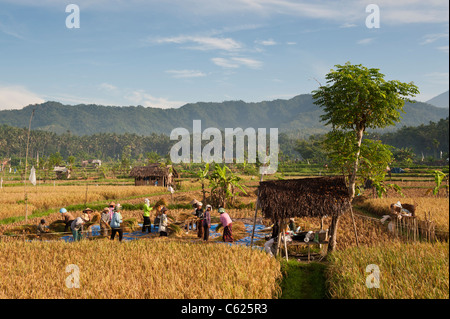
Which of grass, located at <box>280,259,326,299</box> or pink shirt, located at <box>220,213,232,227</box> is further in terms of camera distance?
pink shirt, located at <box>220,213,232,227</box>

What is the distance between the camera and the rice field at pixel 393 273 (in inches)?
268

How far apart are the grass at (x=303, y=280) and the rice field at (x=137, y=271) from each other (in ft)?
1.20

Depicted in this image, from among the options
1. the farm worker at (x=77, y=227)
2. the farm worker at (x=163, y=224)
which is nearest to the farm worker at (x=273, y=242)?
the farm worker at (x=163, y=224)

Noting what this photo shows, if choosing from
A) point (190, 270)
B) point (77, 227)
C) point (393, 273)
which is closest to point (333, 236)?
point (393, 273)

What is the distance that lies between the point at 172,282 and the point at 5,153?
5439 inches

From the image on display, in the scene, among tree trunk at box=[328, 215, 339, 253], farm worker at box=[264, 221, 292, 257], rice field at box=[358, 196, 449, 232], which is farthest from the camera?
rice field at box=[358, 196, 449, 232]

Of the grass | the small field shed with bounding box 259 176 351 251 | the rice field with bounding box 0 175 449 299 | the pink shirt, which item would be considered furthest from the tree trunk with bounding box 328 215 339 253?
the pink shirt

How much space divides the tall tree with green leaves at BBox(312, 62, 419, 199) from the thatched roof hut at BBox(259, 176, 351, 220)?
93 cm

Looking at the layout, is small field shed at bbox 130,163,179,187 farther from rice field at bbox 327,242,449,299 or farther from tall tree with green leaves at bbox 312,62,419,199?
rice field at bbox 327,242,449,299

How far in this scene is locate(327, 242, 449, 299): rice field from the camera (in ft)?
22.4
